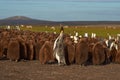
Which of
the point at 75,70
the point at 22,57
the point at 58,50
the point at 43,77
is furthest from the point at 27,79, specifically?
the point at 22,57

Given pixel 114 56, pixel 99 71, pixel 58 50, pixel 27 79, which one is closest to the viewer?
pixel 27 79

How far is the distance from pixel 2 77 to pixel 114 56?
28.6 feet

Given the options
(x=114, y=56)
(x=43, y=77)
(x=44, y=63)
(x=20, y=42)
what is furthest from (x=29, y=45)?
(x=43, y=77)

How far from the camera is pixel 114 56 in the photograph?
87.0 feet

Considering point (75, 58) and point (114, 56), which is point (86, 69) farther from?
point (114, 56)

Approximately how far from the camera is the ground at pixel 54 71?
66.5 ft

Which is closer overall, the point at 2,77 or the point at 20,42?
the point at 2,77

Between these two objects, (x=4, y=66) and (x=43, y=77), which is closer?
(x=43, y=77)

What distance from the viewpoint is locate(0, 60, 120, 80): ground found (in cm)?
2028

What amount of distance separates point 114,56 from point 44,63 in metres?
4.05

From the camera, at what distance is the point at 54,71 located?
72.8 feet

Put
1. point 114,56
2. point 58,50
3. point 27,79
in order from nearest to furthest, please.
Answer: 1. point 27,79
2. point 58,50
3. point 114,56

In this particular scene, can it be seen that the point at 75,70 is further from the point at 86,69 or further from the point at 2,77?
the point at 2,77

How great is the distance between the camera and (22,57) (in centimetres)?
2680
